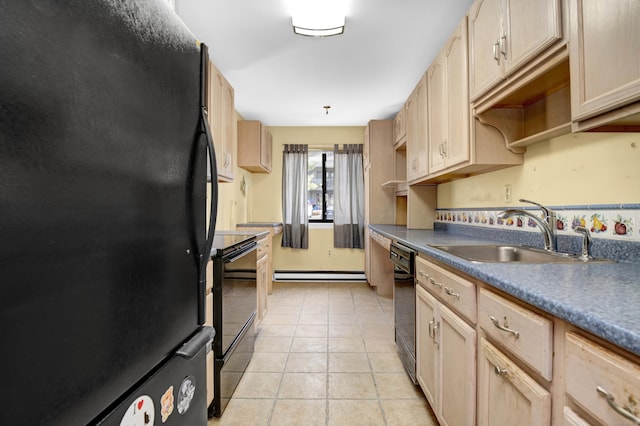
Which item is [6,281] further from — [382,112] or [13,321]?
[382,112]

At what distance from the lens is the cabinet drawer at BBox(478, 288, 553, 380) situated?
0.73 m

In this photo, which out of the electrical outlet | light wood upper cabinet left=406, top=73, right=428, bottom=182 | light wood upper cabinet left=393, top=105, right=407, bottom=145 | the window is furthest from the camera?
the window

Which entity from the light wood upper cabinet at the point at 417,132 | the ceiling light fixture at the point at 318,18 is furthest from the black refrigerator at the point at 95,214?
the light wood upper cabinet at the point at 417,132

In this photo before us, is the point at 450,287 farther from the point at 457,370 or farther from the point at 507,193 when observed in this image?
the point at 507,193

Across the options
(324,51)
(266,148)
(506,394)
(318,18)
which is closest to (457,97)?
(318,18)

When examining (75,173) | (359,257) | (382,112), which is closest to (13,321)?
(75,173)

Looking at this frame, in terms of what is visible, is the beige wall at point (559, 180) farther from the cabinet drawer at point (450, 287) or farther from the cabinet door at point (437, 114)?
the cabinet drawer at point (450, 287)

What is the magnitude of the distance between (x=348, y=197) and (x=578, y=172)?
11.0ft

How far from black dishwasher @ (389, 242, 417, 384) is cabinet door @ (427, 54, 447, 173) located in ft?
2.38

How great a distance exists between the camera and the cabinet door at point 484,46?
1.45 m

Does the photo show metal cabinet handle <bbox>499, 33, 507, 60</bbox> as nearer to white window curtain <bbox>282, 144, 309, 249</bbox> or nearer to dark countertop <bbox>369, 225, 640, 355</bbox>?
dark countertop <bbox>369, 225, 640, 355</bbox>

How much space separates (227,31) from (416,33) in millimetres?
1462

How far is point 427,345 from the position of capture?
1579 millimetres

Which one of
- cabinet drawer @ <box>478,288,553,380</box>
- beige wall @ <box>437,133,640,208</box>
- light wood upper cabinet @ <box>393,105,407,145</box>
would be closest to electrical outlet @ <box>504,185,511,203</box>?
beige wall @ <box>437,133,640,208</box>
